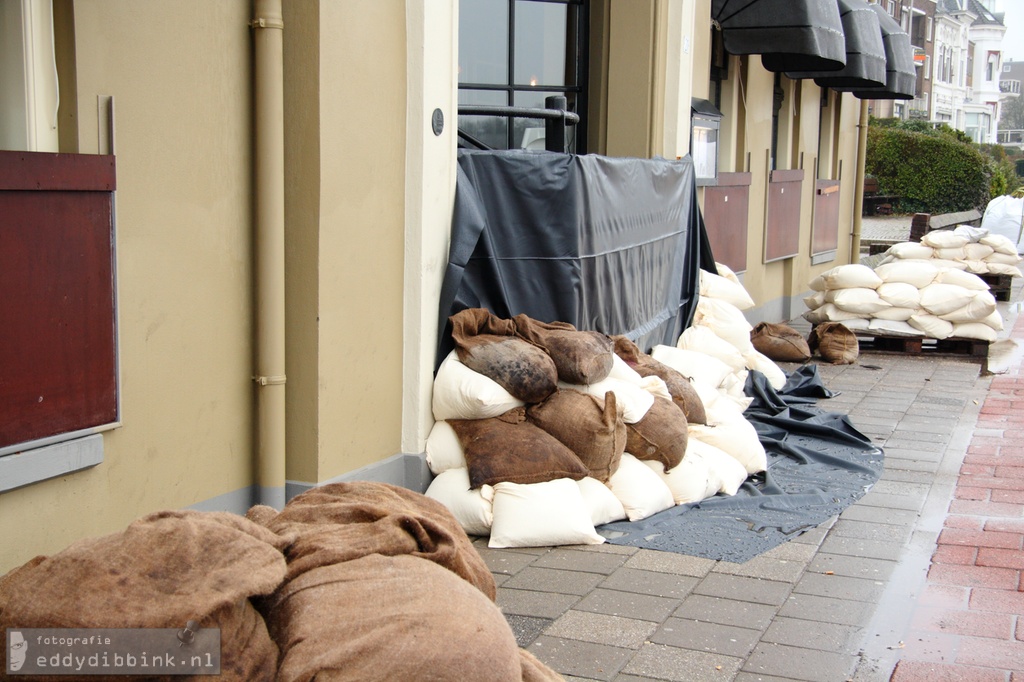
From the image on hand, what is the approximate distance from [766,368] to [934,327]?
10.4 ft

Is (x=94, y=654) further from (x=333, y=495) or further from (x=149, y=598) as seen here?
(x=333, y=495)

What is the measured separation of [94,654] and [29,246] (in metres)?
1.85

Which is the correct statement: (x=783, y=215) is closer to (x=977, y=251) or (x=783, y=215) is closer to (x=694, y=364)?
(x=977, y=251)

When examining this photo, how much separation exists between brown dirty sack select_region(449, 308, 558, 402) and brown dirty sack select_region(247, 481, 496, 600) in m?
2.36

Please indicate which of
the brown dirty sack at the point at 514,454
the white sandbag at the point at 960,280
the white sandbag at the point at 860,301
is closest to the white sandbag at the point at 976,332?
the white sandbag at the point at 960,280

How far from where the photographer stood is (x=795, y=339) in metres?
10.9

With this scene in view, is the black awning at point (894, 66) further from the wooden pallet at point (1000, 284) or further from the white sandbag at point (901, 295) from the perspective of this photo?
the white sandbag at point (901, 295)

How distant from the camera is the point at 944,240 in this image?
1593 centimetres

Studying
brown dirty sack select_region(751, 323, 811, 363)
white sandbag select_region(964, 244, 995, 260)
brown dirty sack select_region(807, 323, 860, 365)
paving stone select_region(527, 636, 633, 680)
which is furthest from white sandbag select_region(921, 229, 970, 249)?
paving stone select_region(527, 636, 633, 680)

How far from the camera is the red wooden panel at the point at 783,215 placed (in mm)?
13156

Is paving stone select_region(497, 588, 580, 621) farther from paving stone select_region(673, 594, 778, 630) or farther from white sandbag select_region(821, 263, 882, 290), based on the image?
white sandbag select_region(821, 263, 882, 290)

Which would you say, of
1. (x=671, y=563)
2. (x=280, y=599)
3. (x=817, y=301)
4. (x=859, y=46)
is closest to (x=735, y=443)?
(x=671, y=563)

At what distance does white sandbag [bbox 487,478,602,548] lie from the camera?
516cm

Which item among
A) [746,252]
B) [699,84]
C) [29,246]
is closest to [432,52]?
[29,246]
